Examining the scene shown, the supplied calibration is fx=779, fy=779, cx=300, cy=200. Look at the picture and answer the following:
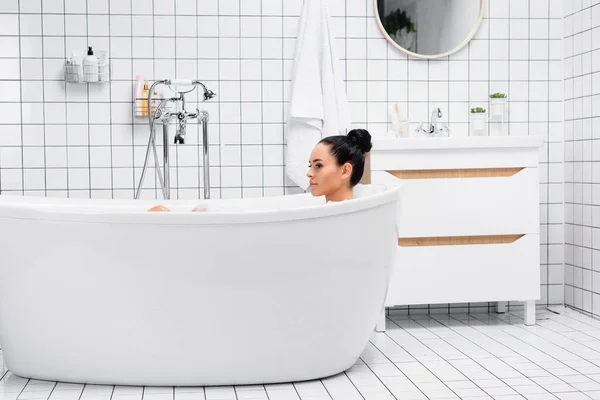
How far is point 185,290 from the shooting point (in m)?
2.44

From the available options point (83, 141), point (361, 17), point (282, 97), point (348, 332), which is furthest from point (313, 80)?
point (348, 332)

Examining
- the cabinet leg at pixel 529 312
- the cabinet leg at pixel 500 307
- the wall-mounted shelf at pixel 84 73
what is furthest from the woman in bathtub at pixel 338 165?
the cabinet leg at pixel 500 307

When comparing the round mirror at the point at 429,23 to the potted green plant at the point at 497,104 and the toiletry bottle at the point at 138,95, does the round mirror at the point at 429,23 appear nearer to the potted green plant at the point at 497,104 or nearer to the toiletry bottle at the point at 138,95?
Result: the potted green plant at the point at 497,104

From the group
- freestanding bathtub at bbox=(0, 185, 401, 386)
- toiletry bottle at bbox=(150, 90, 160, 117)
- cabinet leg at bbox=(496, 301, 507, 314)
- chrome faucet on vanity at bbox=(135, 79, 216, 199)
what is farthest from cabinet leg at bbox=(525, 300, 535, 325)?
toiletry bottle at bbox=(150, 90, 160, 117)

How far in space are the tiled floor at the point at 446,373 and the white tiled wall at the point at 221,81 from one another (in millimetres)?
1018

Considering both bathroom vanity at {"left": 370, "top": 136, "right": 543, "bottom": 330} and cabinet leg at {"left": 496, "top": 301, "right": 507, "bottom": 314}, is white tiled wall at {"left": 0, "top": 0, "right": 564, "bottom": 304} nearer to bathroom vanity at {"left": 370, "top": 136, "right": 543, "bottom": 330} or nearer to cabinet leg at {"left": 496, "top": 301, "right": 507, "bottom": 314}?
bathroom vanity at {"left": 370, "top": 136, "right": 543, "bottom": 330}

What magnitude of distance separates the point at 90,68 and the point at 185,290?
1627mm

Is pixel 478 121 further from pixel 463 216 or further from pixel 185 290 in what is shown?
pixel 185 290

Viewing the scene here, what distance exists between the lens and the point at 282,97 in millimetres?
3865

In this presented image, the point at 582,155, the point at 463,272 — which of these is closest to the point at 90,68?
the point at 463,272

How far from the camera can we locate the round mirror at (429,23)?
3.89 metres

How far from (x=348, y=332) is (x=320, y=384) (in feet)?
0.65

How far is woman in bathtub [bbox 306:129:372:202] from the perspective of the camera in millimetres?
2945

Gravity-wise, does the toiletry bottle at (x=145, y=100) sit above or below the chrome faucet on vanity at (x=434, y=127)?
above
